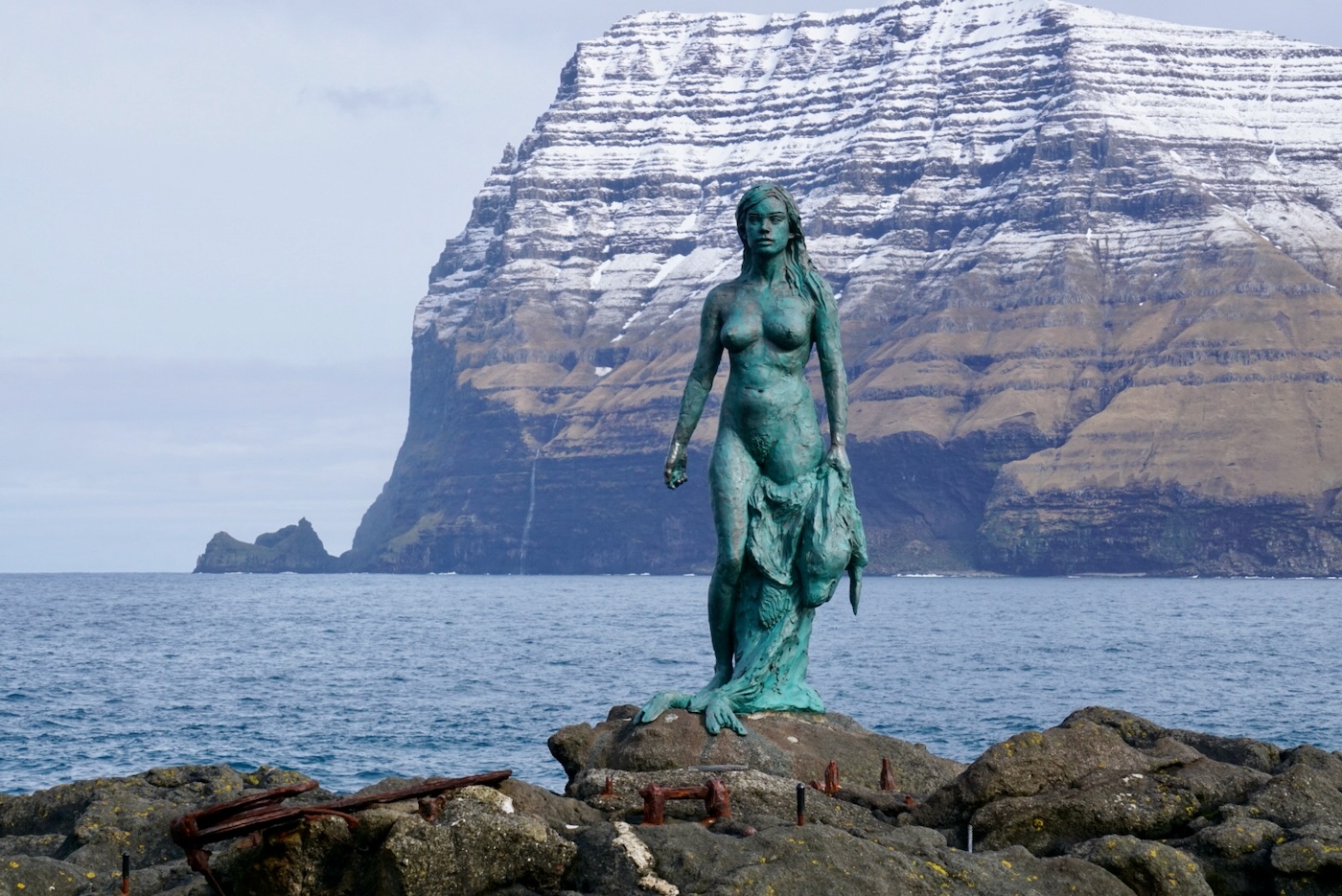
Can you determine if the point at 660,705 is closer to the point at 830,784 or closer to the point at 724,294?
the point at 830,784

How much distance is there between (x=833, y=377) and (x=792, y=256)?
3.56 ft

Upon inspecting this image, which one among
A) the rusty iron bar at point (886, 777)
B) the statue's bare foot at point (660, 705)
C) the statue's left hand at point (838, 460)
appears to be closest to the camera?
the rusty iron bar at point (886, 777)

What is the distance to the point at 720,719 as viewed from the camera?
51.3 ft

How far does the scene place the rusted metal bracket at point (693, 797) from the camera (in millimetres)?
12000

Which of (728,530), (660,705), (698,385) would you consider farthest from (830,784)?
(698,385)

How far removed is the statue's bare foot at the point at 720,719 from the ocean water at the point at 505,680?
58.8 feet

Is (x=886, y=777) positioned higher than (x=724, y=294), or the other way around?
(x=724, y=294)

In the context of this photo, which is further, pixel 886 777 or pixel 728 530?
pixel 728 530

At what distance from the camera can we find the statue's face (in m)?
16.8

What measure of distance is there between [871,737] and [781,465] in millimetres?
2324

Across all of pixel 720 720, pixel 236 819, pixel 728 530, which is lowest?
pixel 236 819

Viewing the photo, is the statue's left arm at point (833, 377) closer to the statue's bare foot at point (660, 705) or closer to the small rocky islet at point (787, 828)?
the small rocky islet at point (787, 828)

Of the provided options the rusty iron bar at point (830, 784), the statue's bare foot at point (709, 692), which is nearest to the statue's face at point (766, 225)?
the statue's bare foot at point (709, 692)

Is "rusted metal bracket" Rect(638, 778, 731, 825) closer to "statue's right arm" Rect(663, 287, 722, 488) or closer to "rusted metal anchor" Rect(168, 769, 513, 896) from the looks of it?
"rusted metal anchor" Rect(168, 769, 513, 896)
